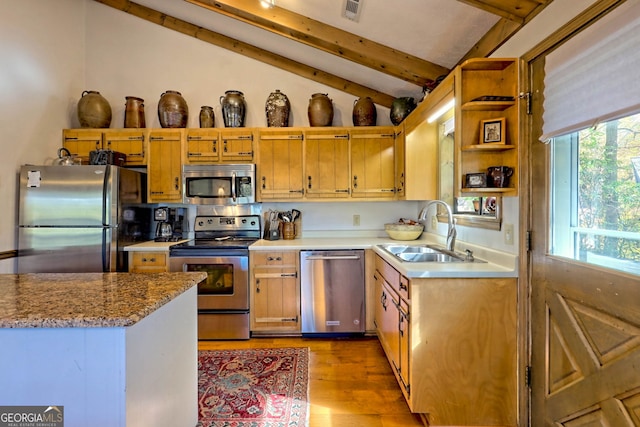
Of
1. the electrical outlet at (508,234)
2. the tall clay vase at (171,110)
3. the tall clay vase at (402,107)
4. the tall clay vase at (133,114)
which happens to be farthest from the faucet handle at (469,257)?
the tall clay vase at (133,114)

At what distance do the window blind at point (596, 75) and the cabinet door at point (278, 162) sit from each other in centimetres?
219

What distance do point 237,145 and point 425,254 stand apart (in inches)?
84.1

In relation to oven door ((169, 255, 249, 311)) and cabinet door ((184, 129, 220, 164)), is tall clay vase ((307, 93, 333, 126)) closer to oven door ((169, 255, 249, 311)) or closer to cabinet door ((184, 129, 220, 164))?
cabinet door ((184, 129, 220, 164))

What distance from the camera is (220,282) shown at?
294 centimetres

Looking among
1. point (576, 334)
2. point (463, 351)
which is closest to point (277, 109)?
point (463, 351)

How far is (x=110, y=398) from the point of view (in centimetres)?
96

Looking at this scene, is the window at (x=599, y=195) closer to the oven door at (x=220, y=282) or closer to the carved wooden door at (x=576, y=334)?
the carved wooden door at (x=576, y=334)

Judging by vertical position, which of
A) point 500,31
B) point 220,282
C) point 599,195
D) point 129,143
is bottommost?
point 220,282

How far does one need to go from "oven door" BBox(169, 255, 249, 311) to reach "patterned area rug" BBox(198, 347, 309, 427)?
417 mm

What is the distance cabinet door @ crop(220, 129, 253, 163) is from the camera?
3.24 meters

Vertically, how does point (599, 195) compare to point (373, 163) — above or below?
below

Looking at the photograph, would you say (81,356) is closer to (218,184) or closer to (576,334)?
→ (576,334)

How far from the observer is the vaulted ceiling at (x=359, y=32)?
2.03m

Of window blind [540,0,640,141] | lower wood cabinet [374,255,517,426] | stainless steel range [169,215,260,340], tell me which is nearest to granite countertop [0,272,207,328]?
lower wood cabinet [374,255,517,426]
